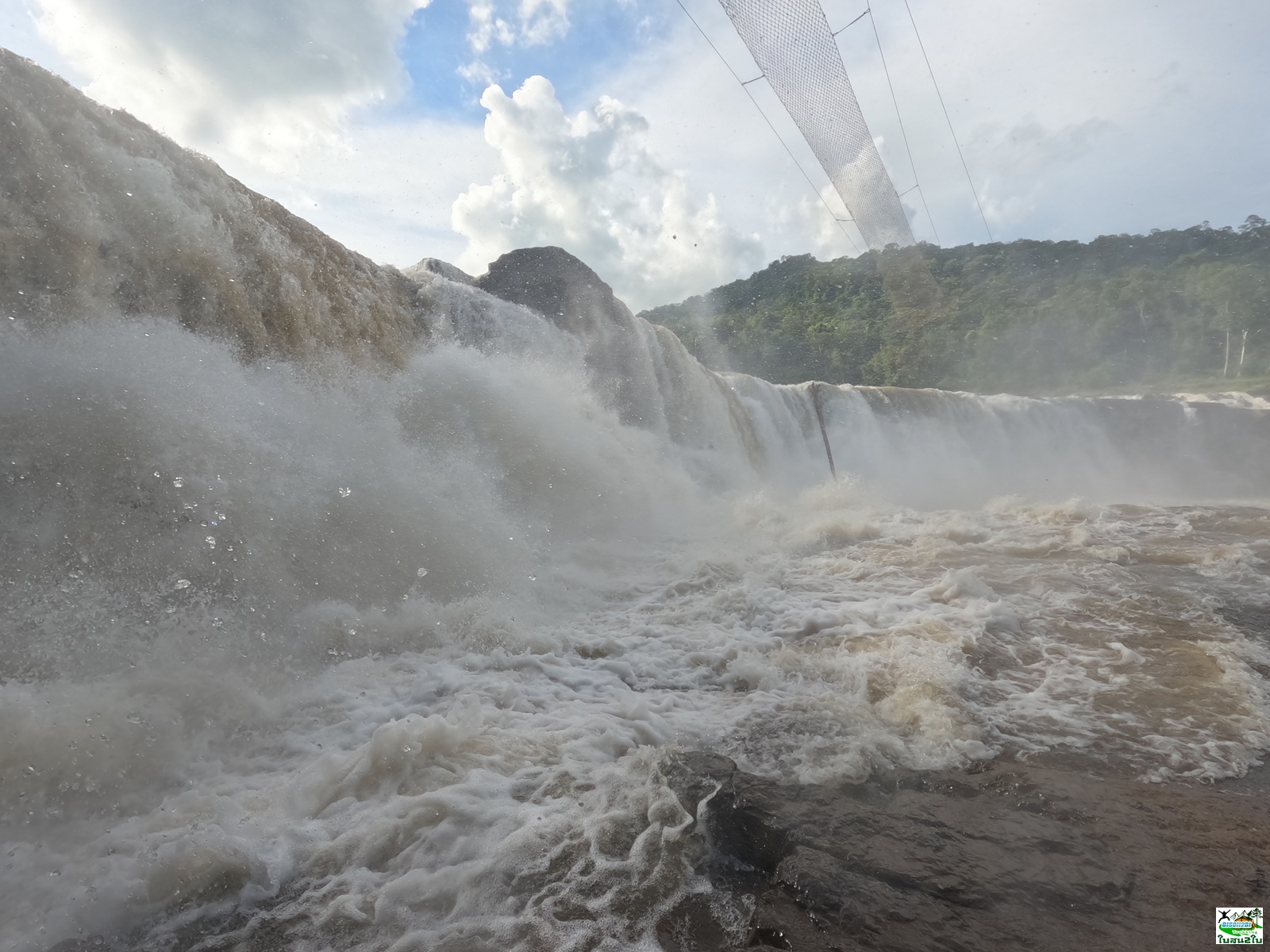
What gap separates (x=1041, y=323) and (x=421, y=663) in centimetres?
4126

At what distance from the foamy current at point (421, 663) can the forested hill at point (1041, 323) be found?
29.5 meters

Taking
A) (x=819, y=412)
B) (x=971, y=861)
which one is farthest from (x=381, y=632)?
(x=819, y=412)

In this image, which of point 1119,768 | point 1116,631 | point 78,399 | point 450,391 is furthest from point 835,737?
point 450,391

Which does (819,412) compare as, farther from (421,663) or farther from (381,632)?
(421,663)

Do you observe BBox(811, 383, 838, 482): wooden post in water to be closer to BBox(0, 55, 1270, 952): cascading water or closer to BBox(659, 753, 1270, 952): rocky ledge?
BBox(0, 55, 1270, 952): cascading water

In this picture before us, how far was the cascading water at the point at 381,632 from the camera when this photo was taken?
2273 mm

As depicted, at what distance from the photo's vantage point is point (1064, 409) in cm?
2117

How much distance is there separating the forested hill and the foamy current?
29539mm

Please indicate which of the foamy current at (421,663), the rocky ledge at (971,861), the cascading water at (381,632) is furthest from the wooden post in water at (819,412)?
the rocky ledge at (971,861)

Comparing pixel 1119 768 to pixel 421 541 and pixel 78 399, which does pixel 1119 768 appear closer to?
pixel 421 541

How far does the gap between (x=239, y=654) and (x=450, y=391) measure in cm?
462

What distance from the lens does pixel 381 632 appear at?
15.4 feet

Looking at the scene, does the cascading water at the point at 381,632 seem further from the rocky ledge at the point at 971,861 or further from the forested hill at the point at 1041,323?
the forested hill at the point at 1041,323

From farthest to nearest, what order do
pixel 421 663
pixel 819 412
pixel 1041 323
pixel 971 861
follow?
pixel 1041 323 < pixel 819 412 < pixel 421 663 < pixel 971 861
